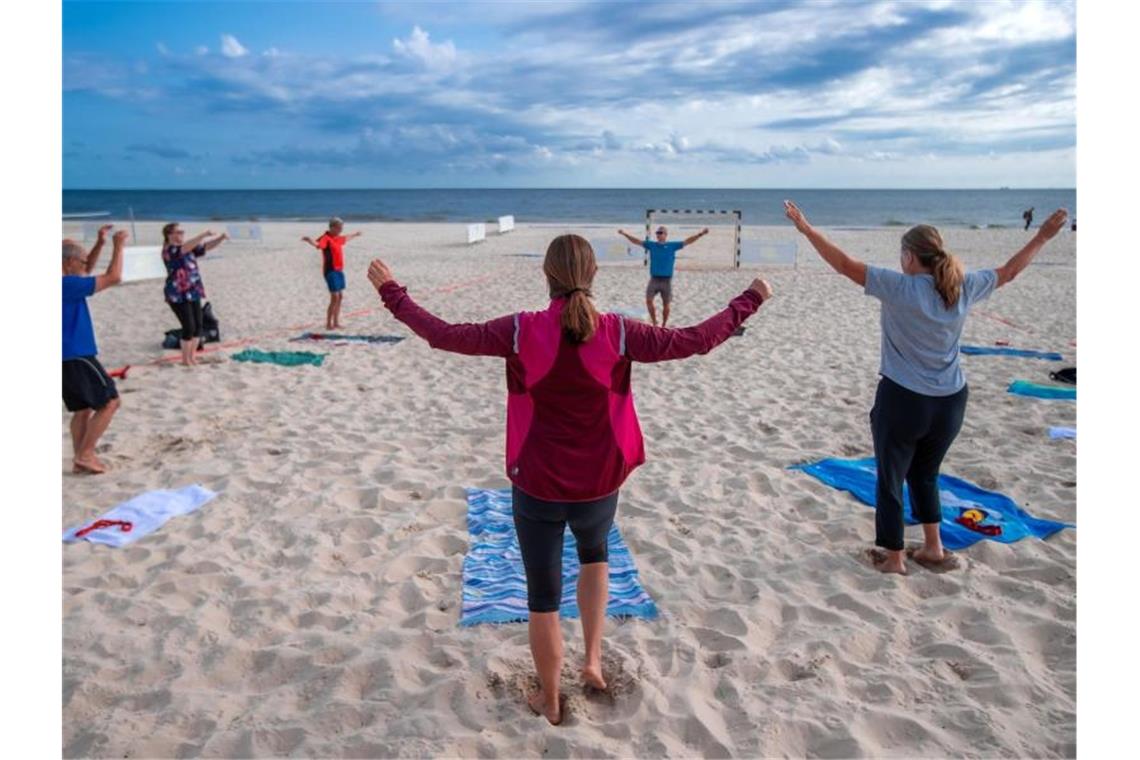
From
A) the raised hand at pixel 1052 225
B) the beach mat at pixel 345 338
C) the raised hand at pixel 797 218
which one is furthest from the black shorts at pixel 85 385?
the raised hand at pixel 1052 225

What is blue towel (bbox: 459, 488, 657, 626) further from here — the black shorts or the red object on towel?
the black shorts

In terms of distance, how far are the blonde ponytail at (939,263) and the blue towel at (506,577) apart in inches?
78.5

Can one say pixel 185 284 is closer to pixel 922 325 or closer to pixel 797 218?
pixel 797 218

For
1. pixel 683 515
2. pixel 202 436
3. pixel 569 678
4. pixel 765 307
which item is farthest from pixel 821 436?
pixel 765 307

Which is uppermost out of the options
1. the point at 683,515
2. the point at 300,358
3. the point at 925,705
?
the point at 300,358

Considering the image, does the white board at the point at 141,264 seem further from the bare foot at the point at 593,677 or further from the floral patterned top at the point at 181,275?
the bare foot at the point at 593,677

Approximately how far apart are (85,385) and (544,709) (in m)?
4.23

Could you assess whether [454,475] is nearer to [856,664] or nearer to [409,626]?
[409,626]

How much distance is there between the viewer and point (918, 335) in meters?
3.55

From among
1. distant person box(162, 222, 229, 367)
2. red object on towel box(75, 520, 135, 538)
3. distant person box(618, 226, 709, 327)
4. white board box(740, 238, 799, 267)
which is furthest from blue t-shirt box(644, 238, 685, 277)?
white board box(740, 238, 799, 267)

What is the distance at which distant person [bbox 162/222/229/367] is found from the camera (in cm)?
821

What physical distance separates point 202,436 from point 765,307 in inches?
368

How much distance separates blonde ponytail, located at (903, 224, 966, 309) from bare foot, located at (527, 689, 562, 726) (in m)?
2.45

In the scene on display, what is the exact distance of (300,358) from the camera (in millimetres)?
8883
